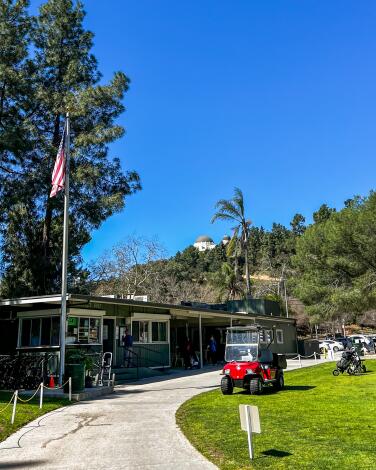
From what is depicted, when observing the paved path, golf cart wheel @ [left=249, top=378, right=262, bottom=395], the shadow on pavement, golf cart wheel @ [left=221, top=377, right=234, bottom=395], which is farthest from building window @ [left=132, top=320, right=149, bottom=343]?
the shadow on pavement

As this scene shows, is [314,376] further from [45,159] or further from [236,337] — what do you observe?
[45,159]

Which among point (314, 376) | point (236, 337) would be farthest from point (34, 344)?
point (314, 376)

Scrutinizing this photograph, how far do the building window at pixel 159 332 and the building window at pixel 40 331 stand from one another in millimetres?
5761

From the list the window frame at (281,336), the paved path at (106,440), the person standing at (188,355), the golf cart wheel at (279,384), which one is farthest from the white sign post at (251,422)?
the window frame at (281,336)

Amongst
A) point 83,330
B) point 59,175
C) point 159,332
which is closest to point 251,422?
point 59,175

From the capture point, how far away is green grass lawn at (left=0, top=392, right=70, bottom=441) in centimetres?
1010

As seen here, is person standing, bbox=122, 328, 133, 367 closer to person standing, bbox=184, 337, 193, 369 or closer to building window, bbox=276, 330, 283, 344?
person standing, bbox=184, 337, 193, 369

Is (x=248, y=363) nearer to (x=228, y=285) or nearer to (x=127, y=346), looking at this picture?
(x=127, y=346)

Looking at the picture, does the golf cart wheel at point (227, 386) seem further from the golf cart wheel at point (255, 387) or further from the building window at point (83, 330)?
the building window at point (83, 330)

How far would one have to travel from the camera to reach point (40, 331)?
21219 millimetres

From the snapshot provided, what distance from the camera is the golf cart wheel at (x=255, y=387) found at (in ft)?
46.6

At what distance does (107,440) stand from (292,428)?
3.45 meters

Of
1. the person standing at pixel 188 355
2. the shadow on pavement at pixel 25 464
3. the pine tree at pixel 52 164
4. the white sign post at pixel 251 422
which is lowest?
the shadow on pavement at pixel 25 464

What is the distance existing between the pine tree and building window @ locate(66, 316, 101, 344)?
9731 millimetres
